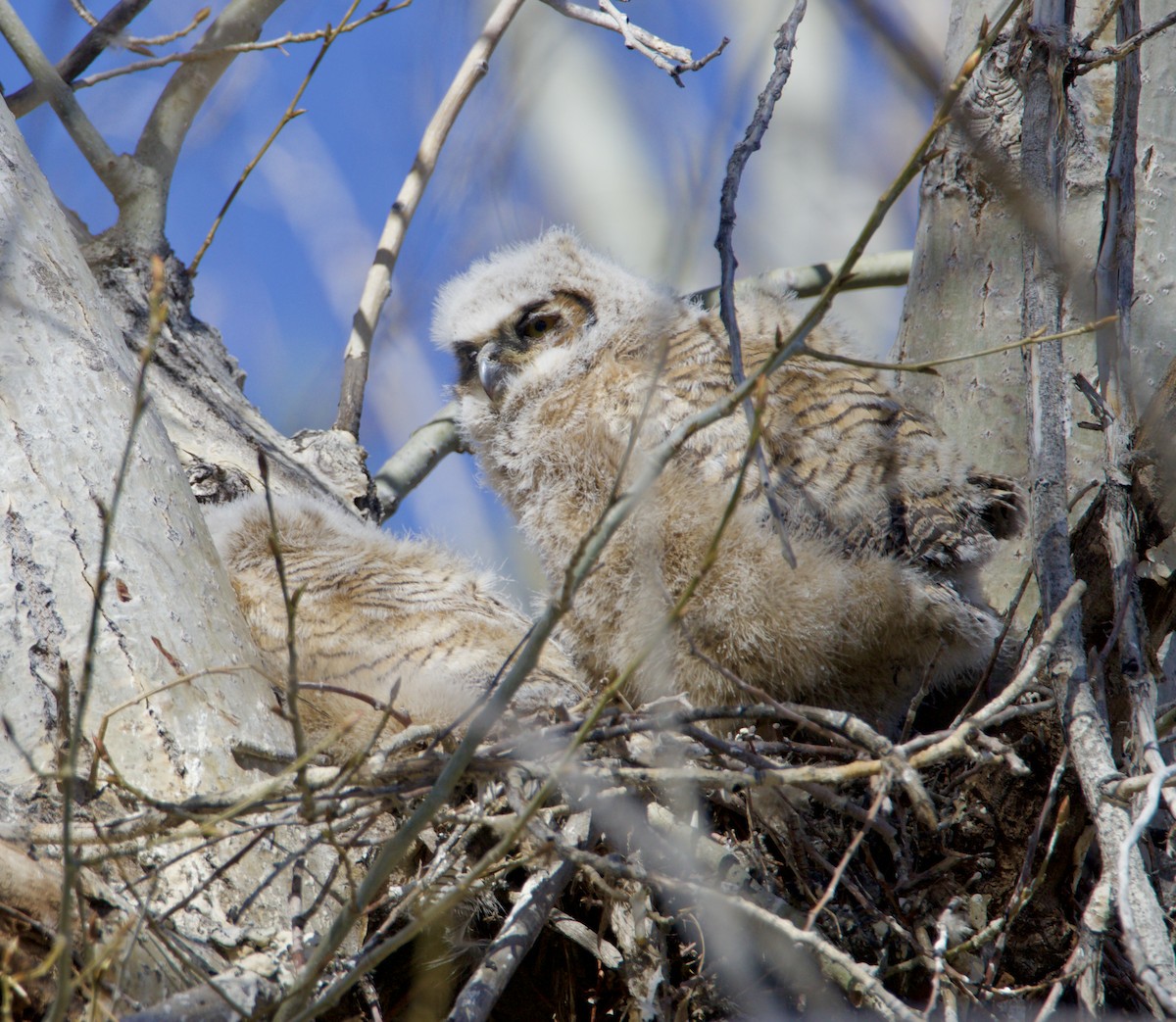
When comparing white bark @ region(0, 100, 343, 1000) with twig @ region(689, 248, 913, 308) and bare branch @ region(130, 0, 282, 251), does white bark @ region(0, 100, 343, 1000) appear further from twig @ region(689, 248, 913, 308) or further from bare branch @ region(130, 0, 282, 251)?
twig @ region(689, 248, 913, 308)

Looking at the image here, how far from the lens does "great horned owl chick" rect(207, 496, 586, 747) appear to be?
2.43 m

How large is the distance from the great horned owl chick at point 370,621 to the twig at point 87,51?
5.20ft

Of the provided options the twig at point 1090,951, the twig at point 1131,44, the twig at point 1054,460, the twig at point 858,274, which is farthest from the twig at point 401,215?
the twig at point 1090,951

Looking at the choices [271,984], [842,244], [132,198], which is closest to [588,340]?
[132,198]

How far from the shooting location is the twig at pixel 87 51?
3.46 meters

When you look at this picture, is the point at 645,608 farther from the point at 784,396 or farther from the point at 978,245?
the point at 978,245

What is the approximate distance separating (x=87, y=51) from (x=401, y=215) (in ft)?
3.59

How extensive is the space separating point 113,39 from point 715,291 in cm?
208

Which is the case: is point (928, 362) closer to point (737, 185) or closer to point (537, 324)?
point (737, 185)

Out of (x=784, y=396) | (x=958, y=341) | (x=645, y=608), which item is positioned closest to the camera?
(x=645, y=608)

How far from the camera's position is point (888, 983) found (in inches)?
88.6

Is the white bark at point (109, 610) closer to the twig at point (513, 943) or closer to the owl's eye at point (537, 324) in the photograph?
the twig at point (513, 943)

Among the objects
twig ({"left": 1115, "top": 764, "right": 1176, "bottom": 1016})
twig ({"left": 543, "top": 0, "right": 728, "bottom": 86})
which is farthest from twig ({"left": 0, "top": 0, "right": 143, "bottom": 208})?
twig ({"left": 1115, "top": 764, "right": 1176, "bottom": 1016})

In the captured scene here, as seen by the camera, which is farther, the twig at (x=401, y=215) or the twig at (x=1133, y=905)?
the twig at (x=401, y=215)
